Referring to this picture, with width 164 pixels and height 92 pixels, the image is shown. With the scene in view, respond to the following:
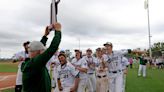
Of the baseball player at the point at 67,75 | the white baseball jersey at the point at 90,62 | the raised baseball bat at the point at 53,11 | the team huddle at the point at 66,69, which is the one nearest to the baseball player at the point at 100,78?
the team huddle at the point at 66,69

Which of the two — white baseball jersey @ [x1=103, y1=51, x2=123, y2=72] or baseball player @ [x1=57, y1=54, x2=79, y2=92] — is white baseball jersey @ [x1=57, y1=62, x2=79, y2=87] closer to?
baseball player @ [x1=57, y1=54, x2=79, y2=92]

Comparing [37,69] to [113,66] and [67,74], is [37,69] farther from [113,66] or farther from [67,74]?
[113,66]

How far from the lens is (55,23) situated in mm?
5328

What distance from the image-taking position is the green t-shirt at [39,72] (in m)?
5.17

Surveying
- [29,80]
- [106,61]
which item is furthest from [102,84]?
[29,80]

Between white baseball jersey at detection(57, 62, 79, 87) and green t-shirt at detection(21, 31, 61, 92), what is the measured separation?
14.1ft

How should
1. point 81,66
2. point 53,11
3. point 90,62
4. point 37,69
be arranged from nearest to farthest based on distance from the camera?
point 37,69
point 53,11
point 81,66
point 90,62

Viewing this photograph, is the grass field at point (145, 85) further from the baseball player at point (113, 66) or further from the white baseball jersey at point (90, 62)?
the baseball player at point (113, 66)

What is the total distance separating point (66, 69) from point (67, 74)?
0.16 metres

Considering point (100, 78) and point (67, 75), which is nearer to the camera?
point (67, 75)

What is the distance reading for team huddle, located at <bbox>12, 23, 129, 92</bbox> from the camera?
5.31 m

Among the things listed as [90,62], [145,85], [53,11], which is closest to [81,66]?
[90,62]

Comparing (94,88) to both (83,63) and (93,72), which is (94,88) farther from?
(83,63)

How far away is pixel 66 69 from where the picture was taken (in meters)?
9.88
